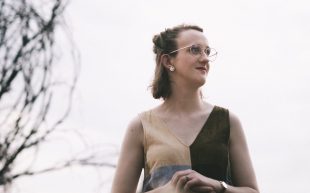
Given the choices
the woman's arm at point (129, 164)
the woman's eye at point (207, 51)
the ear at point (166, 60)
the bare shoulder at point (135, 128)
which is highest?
the woman's eye at point (207, 51)

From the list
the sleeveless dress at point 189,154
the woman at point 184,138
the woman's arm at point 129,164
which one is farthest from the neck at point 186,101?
the woman's arm at point 129,164

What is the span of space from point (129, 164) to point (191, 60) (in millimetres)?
627

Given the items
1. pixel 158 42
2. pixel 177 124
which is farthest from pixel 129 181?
pixel 158 42

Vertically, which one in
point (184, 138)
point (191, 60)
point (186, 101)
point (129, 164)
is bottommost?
point (129, 164)

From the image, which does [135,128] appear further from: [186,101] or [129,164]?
[186,101]

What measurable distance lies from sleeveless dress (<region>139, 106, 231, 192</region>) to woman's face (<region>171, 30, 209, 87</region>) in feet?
0.76

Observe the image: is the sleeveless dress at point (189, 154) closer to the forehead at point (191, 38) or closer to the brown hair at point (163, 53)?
the brown hair at point (163, 53)

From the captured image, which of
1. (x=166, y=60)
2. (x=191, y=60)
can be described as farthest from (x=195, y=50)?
(x=166, y=60)

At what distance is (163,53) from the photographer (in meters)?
3.63

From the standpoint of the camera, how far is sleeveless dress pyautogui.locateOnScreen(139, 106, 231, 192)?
125 inches

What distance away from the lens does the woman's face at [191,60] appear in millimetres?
3348

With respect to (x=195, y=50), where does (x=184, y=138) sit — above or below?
below

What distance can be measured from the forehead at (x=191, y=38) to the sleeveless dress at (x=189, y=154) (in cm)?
41

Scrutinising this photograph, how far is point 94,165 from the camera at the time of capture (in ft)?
11.3
